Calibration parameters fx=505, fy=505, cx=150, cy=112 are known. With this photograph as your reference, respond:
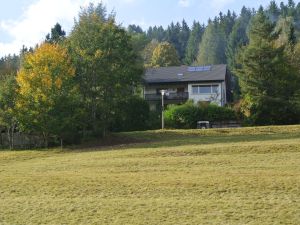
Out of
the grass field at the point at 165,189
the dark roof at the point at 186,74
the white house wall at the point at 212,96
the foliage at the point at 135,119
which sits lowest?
Answer: the grass field at the point at 165,189

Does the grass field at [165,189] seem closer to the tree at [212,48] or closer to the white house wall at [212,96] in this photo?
the white house wall at [212,96]

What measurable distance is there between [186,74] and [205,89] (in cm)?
420

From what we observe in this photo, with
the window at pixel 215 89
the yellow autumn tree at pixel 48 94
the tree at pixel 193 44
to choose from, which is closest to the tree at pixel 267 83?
the window at pixel 215 89

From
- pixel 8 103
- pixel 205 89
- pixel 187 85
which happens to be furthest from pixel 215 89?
pixel 8 103

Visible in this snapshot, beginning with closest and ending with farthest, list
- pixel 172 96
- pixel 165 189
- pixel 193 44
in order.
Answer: pixel 165 189 < pixel 172 96 < pixel 193 44

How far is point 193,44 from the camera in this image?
146 meters

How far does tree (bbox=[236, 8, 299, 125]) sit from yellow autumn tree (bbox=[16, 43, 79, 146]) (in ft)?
61.1

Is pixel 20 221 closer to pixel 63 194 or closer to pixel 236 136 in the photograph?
pixel 63 194

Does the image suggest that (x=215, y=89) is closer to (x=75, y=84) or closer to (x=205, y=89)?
(x=205, y=89)

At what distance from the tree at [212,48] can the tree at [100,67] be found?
248 ft

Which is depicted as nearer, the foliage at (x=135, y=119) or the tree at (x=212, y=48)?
the foliage at (x=135, y=119)

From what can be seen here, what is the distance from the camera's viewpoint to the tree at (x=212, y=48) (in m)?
115

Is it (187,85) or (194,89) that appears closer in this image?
(194,89)

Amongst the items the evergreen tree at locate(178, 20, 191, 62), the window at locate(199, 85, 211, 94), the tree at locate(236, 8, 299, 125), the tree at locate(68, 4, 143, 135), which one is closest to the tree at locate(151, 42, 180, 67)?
the window at locate(199, 85, 211, 94)
